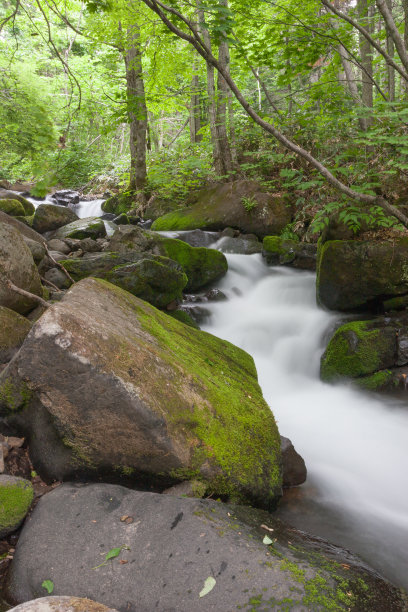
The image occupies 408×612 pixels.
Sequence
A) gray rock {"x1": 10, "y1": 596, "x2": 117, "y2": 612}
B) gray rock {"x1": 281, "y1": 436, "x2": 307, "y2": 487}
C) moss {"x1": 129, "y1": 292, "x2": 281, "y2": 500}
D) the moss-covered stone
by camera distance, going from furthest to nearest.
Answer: the moss-covered stone → gray rock {"x1": 281, "y1": 436, "x2": 307, "y2": 487} → moss {"x1": 129, "y1": 292, "x2": 281, "y2": 500} → gray rock {"x1": 10, "y1": 596, "x2": 117, "y2": 612}

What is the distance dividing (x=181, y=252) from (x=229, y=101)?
555 centimetres

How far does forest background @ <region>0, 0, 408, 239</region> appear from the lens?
11.7 feet

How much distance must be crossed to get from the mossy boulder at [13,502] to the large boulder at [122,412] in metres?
0.28

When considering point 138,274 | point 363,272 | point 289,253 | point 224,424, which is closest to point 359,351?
point 363,272

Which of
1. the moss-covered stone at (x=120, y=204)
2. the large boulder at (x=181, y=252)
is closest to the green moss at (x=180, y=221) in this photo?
the moss-covered stone at (x=120, y=204)

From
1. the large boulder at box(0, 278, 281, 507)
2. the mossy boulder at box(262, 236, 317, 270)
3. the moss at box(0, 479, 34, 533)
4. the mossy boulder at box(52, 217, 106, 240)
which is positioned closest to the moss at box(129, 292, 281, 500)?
the large boulder at box(0, 278, 281, 507)

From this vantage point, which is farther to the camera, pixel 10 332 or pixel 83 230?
pixel 83 230

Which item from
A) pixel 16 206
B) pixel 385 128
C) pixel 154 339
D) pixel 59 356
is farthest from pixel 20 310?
pixel 16 206

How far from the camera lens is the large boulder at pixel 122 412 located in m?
2.34

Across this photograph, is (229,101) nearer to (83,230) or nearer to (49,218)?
(83,230)

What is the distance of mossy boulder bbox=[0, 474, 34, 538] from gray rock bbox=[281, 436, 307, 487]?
2.11 metres

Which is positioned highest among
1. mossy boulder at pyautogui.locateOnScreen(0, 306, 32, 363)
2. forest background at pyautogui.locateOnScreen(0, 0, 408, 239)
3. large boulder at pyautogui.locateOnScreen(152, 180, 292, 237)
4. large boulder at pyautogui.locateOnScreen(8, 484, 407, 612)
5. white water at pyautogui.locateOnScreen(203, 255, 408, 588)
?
forest background at pyautogui.locateOnScreen(0, 0, 408, 239)

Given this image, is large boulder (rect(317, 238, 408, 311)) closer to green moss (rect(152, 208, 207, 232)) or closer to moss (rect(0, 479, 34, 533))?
green moss (rect(152, 208, 207, 232))

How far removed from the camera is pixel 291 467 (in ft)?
11.8
